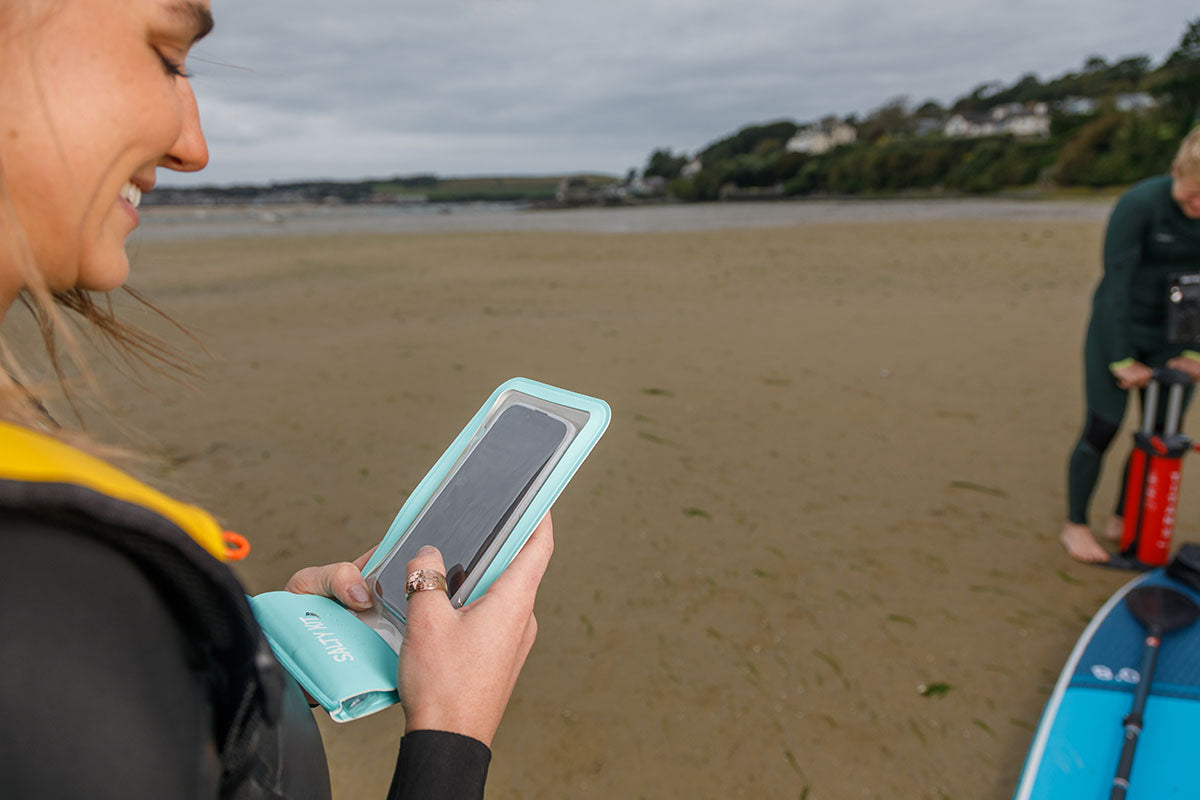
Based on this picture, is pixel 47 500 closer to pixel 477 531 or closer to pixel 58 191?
pixel 58 191

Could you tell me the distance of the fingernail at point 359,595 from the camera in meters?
1.13

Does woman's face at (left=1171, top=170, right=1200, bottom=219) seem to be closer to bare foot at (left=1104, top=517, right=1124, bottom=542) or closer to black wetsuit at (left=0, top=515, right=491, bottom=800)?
bare foot at (left=1104, top=517, right=1124, bottom=542)

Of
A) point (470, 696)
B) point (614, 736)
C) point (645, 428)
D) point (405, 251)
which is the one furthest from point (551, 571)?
point (405, 251)

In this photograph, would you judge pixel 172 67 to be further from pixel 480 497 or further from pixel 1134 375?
pixel 1134 375

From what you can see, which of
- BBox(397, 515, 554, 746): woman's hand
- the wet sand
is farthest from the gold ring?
the wet sand

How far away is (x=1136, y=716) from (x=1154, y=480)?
152 centimetres

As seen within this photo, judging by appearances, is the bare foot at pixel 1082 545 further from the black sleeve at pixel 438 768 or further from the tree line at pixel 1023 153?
the tree line at pixel 1023 153

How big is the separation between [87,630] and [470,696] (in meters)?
0.47

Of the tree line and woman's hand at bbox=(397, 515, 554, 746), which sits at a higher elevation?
the tree line

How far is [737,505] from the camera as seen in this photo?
4.17 metres

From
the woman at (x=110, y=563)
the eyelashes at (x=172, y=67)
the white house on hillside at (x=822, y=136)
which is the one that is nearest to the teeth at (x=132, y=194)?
the woman at (x=110, y=563)

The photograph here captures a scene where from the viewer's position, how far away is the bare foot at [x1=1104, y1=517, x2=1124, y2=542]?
12.4ft

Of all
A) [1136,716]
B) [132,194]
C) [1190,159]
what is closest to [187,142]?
[132,194]

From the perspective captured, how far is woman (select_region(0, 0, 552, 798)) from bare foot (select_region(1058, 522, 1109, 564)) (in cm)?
376
